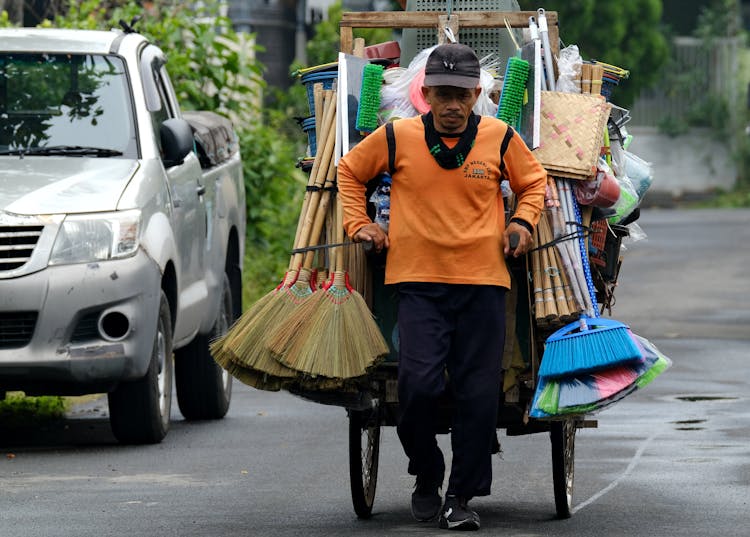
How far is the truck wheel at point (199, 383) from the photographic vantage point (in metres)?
12.2

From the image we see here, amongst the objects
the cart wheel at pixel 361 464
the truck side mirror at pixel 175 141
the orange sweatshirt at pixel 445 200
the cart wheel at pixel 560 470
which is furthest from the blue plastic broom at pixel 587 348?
the truck side mirror at pixel 175 141

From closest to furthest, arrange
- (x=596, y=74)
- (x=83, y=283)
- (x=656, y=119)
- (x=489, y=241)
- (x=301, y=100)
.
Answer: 1. (x=489, y=241)
2. (x=596, y=74)
3. (x=83, y=283)
4. (x=301, y=100)
5. (x=656, y=119)

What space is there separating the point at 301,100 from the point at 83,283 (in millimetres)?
18505

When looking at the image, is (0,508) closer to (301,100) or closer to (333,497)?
(333,497)

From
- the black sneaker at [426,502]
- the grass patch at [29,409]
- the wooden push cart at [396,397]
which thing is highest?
the wooden push cart at [396,397]

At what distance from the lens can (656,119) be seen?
4166 centimetres

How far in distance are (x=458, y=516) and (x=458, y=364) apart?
2.02ft

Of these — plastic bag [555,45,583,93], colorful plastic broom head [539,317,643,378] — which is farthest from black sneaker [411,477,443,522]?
plastic bag [555,45,583,93]

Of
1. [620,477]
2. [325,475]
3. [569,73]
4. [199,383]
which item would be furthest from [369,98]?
[199,383]

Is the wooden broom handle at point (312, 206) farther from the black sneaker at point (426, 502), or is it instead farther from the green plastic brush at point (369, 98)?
the black sneaker at point (426, 502)

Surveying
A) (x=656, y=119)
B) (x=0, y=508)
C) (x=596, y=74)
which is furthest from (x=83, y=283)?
(x=656, y=119)

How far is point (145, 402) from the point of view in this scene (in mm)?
10594

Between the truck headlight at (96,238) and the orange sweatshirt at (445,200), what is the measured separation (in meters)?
2.65

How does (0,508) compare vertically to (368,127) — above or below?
below
